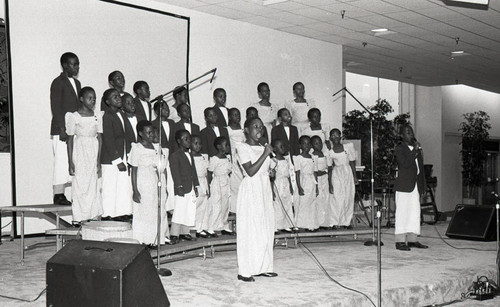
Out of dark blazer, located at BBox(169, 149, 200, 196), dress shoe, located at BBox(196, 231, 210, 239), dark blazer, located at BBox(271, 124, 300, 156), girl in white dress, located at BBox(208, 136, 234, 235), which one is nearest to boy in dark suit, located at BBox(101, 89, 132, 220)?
dark blazer, located at BBox(169, 149, 200, 196)

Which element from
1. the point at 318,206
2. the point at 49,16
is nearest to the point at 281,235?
the point at 318,206

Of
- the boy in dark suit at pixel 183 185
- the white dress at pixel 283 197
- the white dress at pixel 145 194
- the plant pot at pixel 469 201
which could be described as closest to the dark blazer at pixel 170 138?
the boy in dark suit at pixel 183 185

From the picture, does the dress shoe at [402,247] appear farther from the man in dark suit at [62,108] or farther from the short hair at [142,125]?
the man in dark suit at [62,108]

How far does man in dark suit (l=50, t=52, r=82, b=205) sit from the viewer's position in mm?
8250

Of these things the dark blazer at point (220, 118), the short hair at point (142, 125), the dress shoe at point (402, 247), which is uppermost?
the dark blazer at point (220, 118)

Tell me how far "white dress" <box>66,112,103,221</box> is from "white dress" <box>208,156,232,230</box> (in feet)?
6.52

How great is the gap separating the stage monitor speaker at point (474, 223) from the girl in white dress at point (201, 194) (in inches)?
179

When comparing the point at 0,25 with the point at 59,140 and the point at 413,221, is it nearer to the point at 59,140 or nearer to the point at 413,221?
the point at 59,140

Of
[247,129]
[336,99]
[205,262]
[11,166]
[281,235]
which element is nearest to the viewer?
[247,129]

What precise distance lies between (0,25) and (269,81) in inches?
211

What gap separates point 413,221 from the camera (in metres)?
9.74

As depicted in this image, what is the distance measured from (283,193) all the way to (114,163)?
9.90 ft

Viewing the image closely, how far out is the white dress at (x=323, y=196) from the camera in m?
10.8

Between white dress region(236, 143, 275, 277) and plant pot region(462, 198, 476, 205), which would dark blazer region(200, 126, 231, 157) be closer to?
white dress region(236, 143, 275, 277)
